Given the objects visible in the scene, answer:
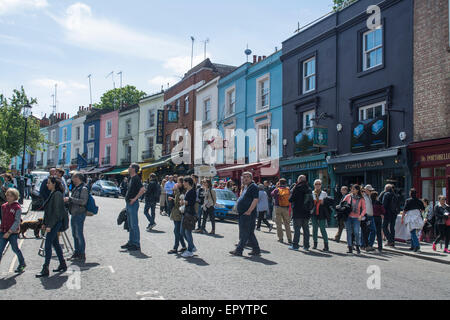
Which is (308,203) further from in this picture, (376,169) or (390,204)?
(376,169)

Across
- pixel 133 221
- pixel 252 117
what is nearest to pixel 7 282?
pixel 133 221

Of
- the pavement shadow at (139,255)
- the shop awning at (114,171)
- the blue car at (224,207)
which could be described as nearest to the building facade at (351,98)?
the blue car at (224,207)

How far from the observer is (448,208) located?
37.8ft

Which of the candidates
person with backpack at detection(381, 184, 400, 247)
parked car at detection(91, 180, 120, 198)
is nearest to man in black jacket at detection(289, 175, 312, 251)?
person with backpack at detection(381, 184, 400, 247)

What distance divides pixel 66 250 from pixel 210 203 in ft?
16.6

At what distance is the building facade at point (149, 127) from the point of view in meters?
39.8

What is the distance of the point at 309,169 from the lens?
2022 centimetres

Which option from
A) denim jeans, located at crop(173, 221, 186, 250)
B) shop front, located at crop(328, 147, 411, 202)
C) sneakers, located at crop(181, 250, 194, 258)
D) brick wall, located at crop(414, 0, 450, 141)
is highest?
brick wall, located at crop(414, 0, 450, 141)

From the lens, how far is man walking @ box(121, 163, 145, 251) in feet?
30.6

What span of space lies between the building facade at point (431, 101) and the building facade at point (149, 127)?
88.6 feet

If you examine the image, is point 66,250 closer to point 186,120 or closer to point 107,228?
point 107,228

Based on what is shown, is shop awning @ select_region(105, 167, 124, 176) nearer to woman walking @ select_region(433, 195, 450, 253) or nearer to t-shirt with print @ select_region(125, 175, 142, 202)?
t-shirt with print @ select_region(125, 175, 142, 202)

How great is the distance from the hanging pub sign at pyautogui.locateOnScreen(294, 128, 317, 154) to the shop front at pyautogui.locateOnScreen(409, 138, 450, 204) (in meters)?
5.55
